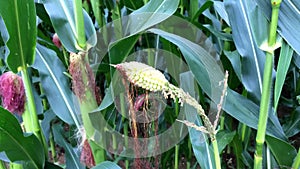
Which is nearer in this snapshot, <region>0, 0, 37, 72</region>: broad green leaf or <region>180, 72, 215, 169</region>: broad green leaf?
<region>0, 0, 37, 72</region>: broad green leaf

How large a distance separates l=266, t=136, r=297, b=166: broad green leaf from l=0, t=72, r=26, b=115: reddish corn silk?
533 millimetres

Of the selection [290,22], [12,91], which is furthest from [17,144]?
[290,22]

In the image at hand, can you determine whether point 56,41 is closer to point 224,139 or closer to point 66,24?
point 66,24

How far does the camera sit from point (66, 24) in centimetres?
83

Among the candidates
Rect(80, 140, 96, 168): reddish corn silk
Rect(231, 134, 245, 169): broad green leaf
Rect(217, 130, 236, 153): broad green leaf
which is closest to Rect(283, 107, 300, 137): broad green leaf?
Rect(231, 134, 245, 169): broad green leaf

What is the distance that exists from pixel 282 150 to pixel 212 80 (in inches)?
9.2

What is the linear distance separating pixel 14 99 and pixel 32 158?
0.51 feet

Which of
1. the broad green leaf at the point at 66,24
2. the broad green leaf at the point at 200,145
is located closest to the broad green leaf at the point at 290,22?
the broad green leaf at the point at 200,145

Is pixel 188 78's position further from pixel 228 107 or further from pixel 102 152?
pixel 102 152

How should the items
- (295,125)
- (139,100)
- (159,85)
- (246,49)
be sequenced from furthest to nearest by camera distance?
(295,125) < (246,49) < (139,100) < (159,85)

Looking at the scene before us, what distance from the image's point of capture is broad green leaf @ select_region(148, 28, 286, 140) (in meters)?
0.78

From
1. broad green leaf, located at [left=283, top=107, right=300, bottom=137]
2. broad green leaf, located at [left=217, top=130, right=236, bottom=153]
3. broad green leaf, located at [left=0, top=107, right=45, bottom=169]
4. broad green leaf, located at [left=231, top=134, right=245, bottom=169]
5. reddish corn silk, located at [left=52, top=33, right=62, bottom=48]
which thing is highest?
reddish corn silk, located at [left=52, top=33, right=62, bottom=48]

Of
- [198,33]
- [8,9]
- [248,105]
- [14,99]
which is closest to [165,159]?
[198,33]

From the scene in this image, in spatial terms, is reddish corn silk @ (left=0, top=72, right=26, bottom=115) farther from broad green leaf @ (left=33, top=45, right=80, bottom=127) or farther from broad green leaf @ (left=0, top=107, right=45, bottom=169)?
broad green leaf @ (left=33, top=45, right=80, bottom=127)
